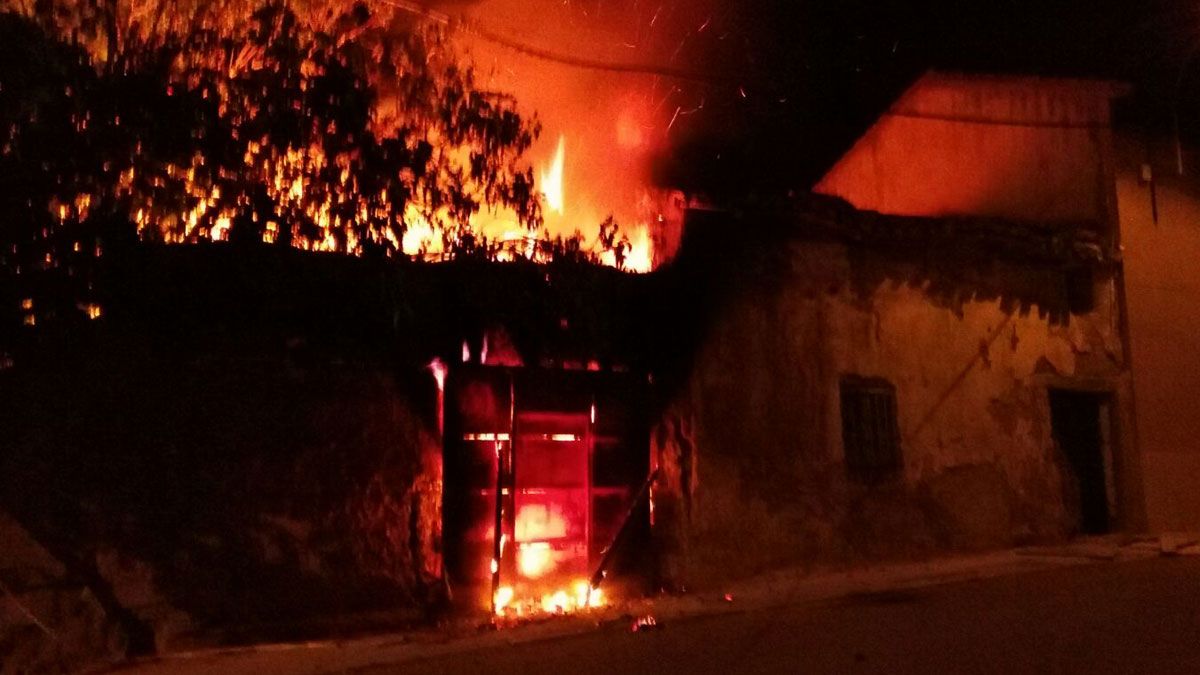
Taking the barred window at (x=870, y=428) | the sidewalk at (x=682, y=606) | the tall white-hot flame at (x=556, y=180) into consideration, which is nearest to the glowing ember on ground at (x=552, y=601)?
the sidewalk at (x=682, y=606)

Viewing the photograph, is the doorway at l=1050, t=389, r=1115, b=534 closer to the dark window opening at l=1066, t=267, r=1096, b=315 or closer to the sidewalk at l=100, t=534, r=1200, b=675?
the sidewalk at l=100, t=534, r=1200, b=675

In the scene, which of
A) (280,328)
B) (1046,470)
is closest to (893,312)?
(1046,470)

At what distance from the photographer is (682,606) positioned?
7785mm

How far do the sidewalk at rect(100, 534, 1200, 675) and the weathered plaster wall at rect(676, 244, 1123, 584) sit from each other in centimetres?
36

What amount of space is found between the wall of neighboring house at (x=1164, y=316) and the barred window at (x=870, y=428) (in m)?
3.78

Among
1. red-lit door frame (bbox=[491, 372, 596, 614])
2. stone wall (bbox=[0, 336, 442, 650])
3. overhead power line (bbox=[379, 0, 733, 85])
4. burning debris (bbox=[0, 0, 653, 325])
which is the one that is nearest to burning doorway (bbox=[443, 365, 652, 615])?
red-lit door frame (bbox=[491, 372, 596, 614])

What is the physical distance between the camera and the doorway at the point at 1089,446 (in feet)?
36.4

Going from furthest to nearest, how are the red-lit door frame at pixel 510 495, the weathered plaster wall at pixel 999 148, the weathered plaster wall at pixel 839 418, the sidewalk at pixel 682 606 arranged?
the weathered plaster wall at pixel 999 148, the weathered plaster wall at pixel 839 418, the red-lit door frame at pixel 510 495, the sidewalk at pixel 682 606

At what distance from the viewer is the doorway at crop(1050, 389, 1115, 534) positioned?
11.1 meters

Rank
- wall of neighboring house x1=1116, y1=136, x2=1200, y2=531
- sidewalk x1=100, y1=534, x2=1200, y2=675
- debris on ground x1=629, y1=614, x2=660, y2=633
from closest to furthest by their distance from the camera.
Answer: sidewalk x1=100, y1=534, x2=1200, y2=675 < debris on ground x1=629, y1=614, x2=660, y2=633 < wall of neighboring house x1=1116, y1=136, x2=1200, y2=531

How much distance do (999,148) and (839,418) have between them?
5.23 metres

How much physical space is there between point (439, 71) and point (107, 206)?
3.45 metres

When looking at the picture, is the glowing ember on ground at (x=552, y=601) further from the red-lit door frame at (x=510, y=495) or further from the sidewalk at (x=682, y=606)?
the sidewalk at (x=682, y=606)

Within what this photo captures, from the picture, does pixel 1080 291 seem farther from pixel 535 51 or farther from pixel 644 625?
pixel 644 625
